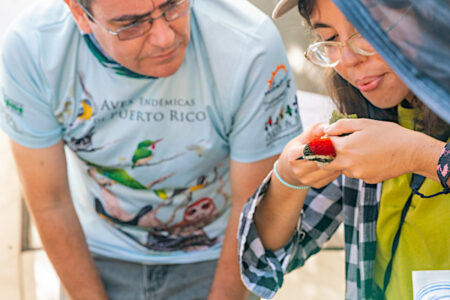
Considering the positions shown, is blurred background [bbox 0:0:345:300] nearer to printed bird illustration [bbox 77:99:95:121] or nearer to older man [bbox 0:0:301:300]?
older man [bbox 0:0:301:300]

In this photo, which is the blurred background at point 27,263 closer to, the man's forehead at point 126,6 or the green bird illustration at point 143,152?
the green bird illustration at point 143,152

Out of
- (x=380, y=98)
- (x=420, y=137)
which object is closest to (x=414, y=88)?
(x=420, y=137)

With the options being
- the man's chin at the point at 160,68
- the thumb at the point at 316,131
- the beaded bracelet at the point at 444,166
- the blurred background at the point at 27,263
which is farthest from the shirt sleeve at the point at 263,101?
the blurred background at the point at 27,263

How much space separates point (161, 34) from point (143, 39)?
53 millimetres

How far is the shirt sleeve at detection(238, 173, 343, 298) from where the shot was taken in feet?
4.75

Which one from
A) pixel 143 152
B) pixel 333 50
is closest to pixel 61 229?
pixel 143 152

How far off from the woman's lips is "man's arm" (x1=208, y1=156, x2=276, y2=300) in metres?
0.51

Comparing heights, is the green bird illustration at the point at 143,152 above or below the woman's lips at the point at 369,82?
below

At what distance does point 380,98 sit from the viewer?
1271mm

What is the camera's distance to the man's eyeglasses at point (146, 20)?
1.47 metres

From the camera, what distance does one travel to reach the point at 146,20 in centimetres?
147

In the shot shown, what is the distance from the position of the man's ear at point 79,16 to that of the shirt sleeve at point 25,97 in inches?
6.3

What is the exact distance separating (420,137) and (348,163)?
145mm

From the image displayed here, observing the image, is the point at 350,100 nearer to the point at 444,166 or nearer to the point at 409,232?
the point at 409,232
